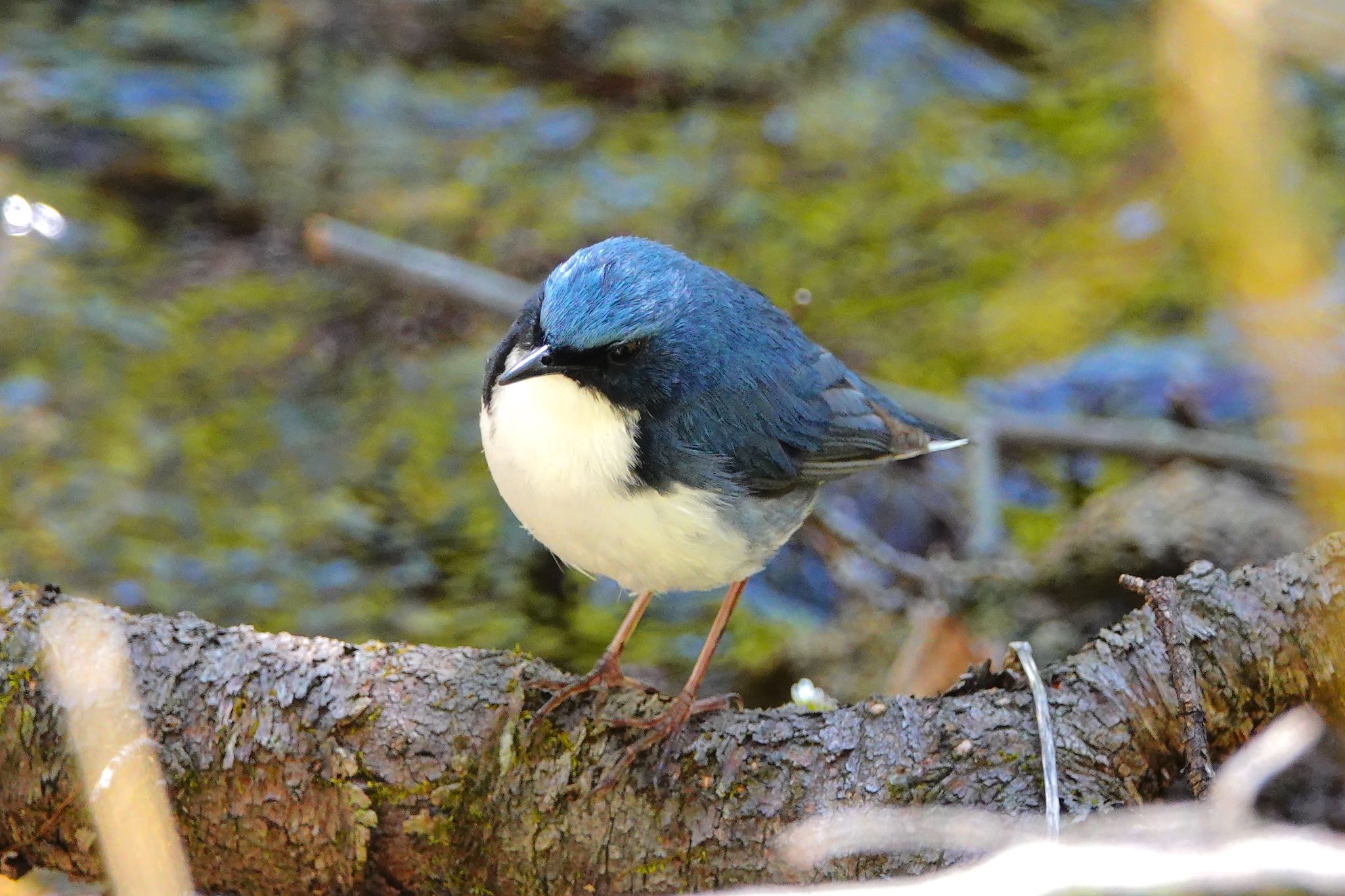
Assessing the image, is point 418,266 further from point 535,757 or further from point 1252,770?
point 1252,770

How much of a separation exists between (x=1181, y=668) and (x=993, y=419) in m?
2.87

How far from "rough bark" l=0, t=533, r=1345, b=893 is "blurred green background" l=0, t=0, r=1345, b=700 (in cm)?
182

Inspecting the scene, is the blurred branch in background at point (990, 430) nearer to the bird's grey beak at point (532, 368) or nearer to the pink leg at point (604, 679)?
the pink leg at point (604, 679)

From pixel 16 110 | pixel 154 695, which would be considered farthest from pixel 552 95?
pixel 154 695

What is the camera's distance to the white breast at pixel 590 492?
289cm

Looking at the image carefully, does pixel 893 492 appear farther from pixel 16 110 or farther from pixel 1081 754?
pixel 16 110

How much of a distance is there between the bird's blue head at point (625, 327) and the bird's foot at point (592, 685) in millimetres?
636

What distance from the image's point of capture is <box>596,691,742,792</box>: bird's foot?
2.79m

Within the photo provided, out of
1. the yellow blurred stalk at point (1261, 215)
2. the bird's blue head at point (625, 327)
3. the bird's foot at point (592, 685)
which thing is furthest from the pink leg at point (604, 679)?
the yellow blurred stalk at point (1261, 215)

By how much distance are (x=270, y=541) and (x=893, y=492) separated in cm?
243

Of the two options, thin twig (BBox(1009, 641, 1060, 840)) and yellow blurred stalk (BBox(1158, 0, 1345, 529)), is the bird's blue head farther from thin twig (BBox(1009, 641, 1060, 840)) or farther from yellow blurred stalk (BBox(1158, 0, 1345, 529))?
yellow blurred stalk (BBox(1158, 0, 1345, 529))

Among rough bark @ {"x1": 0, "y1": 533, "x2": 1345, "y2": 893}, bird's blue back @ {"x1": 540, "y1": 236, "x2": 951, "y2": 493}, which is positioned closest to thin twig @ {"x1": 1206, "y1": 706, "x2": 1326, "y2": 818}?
rough bark @ {"x1": 0, "y1": 533, "x2": 1345, "y2": 893}

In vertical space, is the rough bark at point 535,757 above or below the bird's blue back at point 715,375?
below

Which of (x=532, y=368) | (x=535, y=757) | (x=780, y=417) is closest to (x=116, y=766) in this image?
(x=535, y=757)
